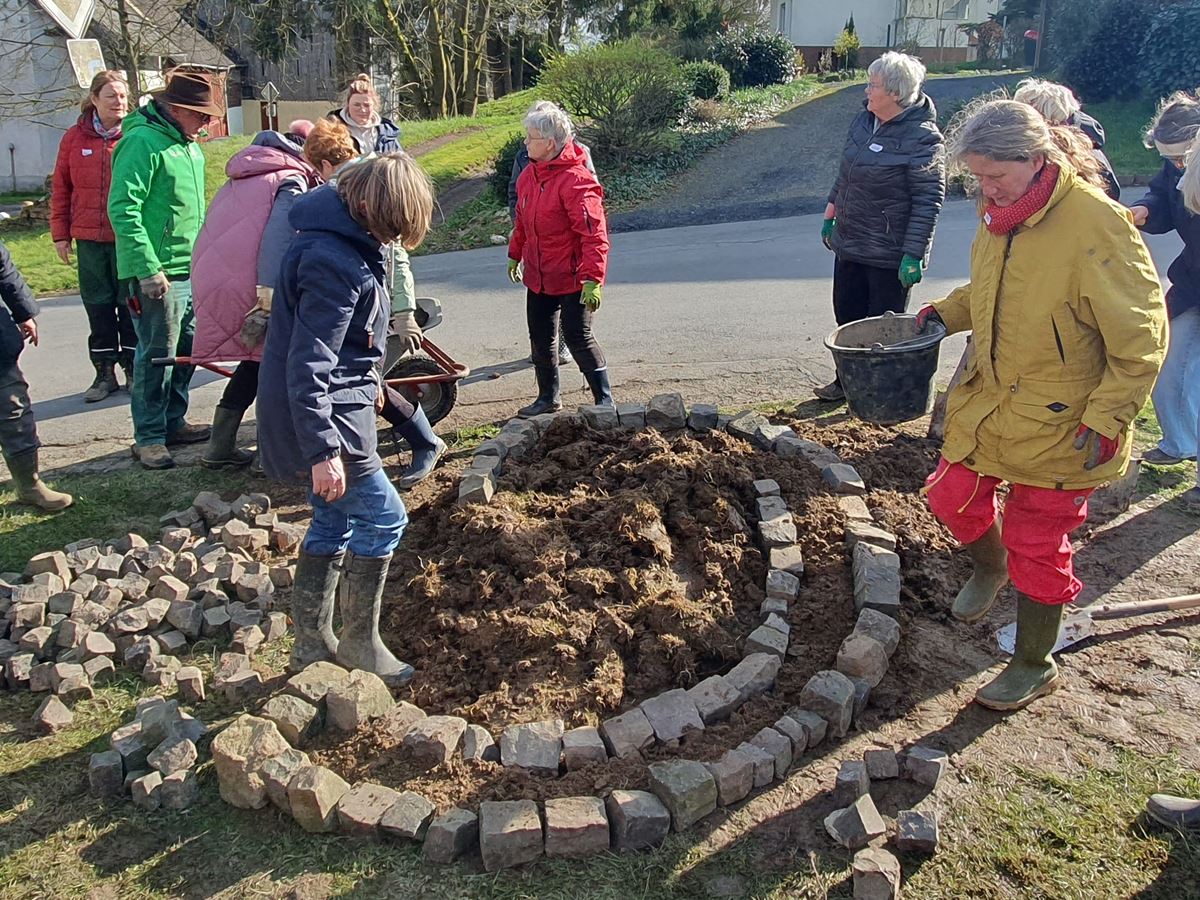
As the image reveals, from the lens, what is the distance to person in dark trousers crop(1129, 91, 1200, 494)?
4.94m

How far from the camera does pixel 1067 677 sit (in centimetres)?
363

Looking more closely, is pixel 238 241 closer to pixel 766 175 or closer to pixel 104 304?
pixel 104 304

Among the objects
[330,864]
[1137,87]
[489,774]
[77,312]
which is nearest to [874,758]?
[489,774]

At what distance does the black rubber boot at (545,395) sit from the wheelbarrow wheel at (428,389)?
18.3 inches

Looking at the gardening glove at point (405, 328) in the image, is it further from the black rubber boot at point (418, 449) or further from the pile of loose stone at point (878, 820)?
the pile of loose stone at point (878, 820)

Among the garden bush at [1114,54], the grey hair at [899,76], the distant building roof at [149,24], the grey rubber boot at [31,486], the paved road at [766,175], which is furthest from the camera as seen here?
the garden bush at [1114,54]

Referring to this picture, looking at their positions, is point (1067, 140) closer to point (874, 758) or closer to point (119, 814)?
point (874, 758)

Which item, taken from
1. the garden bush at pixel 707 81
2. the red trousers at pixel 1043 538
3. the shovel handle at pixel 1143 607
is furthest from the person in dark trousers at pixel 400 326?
the garden bush at pixel 707 81

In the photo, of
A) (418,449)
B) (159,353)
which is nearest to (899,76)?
(418,449)

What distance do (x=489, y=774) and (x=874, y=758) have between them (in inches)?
48.1

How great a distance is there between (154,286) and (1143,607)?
5.10 meters

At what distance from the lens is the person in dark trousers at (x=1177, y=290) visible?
4.94 m

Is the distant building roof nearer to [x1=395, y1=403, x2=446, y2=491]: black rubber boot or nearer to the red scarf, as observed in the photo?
[x1=395, y1=403, x2=446, y2=491]: black rubber boot

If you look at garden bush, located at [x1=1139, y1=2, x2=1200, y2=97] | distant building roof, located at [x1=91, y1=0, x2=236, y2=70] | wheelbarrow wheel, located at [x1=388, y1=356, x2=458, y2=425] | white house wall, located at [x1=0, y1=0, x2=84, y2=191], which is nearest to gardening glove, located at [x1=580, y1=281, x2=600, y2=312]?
wheelbarrow wheel, located at [x1=388, y1=356, x2=458, y2=425]
